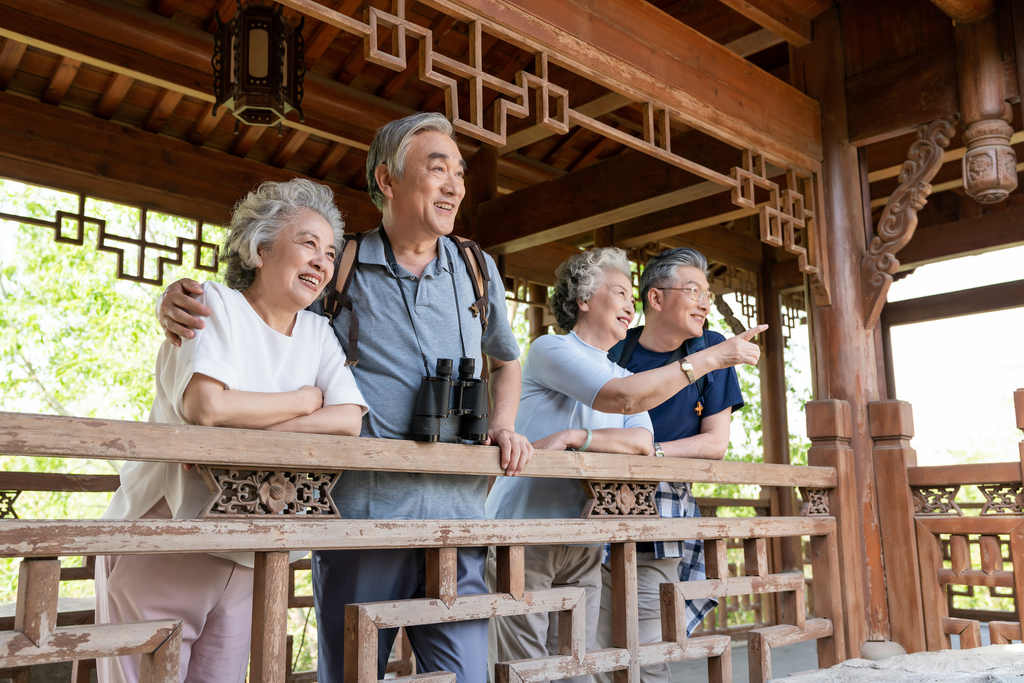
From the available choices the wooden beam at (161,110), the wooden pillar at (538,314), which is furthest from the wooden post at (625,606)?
the wooden pillar at (538,314)

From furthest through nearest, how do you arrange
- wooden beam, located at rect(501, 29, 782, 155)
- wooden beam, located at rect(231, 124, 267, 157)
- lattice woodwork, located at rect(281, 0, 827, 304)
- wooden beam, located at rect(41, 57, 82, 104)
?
1. wooden beam, located at rect(231, 124, 267, 157)
2. wooden beam, located at rect(501, 29, 782, 155)
3. wooden beam, located at rect(41, 57, 82, 104)
4. lattice woodwork, located at rect(281, 0, 827, 304)

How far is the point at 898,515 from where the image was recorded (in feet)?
11.3

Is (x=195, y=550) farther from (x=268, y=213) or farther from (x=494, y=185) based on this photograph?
(x=494, y=185)

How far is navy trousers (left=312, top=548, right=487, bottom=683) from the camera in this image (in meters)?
1.82

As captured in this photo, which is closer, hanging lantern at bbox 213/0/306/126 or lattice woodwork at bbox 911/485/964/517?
hanging lantern at bbox 213/0/306/126

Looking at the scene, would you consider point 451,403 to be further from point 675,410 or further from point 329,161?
point 329,161

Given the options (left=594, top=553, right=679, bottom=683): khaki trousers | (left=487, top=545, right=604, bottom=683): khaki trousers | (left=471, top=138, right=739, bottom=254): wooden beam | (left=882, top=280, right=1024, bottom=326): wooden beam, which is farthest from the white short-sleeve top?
(left=882, top=280, right=1024, bottom=326): wooden beam

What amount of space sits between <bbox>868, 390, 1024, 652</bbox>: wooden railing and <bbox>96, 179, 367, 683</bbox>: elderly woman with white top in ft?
8.35

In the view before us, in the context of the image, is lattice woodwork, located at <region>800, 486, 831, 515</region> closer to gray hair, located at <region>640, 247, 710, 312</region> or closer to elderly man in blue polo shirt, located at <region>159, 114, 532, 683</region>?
gray hair, located at <region>640, 247, 710, 312</region>

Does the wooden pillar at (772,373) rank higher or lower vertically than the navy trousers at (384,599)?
higher

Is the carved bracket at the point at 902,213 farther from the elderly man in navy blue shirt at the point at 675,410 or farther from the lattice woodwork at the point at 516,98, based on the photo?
the elderly man in navy blue shirt at the point at 675,410

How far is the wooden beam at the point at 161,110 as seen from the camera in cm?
438

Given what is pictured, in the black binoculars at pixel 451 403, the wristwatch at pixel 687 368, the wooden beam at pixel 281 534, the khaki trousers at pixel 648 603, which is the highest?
the wristwatch at pixel 687 368

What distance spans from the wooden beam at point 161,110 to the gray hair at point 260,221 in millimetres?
2880
